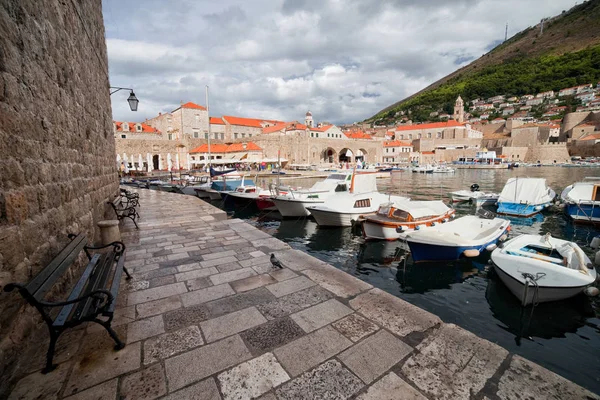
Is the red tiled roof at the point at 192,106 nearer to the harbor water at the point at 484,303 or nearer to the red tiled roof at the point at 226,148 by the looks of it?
the red tiled roof at the point at 226,148

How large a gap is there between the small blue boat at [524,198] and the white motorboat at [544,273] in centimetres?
883

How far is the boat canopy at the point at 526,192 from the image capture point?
13930mm

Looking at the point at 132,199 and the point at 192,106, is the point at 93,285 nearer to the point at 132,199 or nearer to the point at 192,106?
the point at 132,199

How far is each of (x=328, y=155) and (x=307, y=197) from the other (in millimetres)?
43276

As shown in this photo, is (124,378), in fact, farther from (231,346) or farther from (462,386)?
(462,386)

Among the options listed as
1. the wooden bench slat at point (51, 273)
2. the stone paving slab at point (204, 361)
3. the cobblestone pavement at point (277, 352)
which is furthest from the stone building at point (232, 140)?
the stone paving slab at point (204, 361)

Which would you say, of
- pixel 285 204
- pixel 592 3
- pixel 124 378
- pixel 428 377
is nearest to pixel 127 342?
pixel 124 378

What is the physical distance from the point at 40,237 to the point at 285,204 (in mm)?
10725

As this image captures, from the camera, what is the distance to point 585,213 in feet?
36.4

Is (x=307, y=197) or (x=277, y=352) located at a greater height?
(x=277, y=352)

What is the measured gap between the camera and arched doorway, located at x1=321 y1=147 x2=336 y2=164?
50.5 metres

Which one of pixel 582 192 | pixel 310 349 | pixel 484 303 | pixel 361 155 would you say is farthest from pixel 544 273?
pixel 361 155

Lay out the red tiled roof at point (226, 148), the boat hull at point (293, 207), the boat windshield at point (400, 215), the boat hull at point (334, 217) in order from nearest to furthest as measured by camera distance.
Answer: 1. the boat windshield at point (400, 215)
2. the boat hull at point (334, 217)
3. the boat hull at point (293, 207)
4. the red tiled roof at point (226, 148)

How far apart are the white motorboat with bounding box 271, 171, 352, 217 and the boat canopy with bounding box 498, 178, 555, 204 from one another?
28.4 feet
